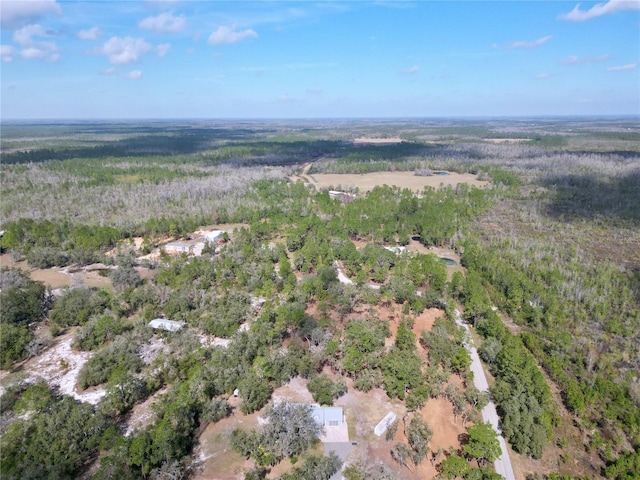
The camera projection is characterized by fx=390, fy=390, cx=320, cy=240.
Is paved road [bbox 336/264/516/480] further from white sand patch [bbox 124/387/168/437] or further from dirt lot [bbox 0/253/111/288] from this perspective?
dirt lot [bbox 0/253/111/288]

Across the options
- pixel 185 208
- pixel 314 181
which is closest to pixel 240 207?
pixel 185 208

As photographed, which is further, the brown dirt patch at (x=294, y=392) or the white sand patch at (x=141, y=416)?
the brown dirt patch at (x=294, y=392)

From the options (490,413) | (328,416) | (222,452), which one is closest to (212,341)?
(222,452)

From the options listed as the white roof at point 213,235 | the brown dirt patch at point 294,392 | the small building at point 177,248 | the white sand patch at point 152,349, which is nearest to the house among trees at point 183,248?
the small building at point 177,248

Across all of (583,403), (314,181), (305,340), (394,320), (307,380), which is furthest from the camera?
(314,181)

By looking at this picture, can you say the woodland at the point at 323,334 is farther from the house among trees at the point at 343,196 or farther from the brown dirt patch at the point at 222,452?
the house among trees at the point at 343,196

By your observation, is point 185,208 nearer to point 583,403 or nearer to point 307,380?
point 307,380
